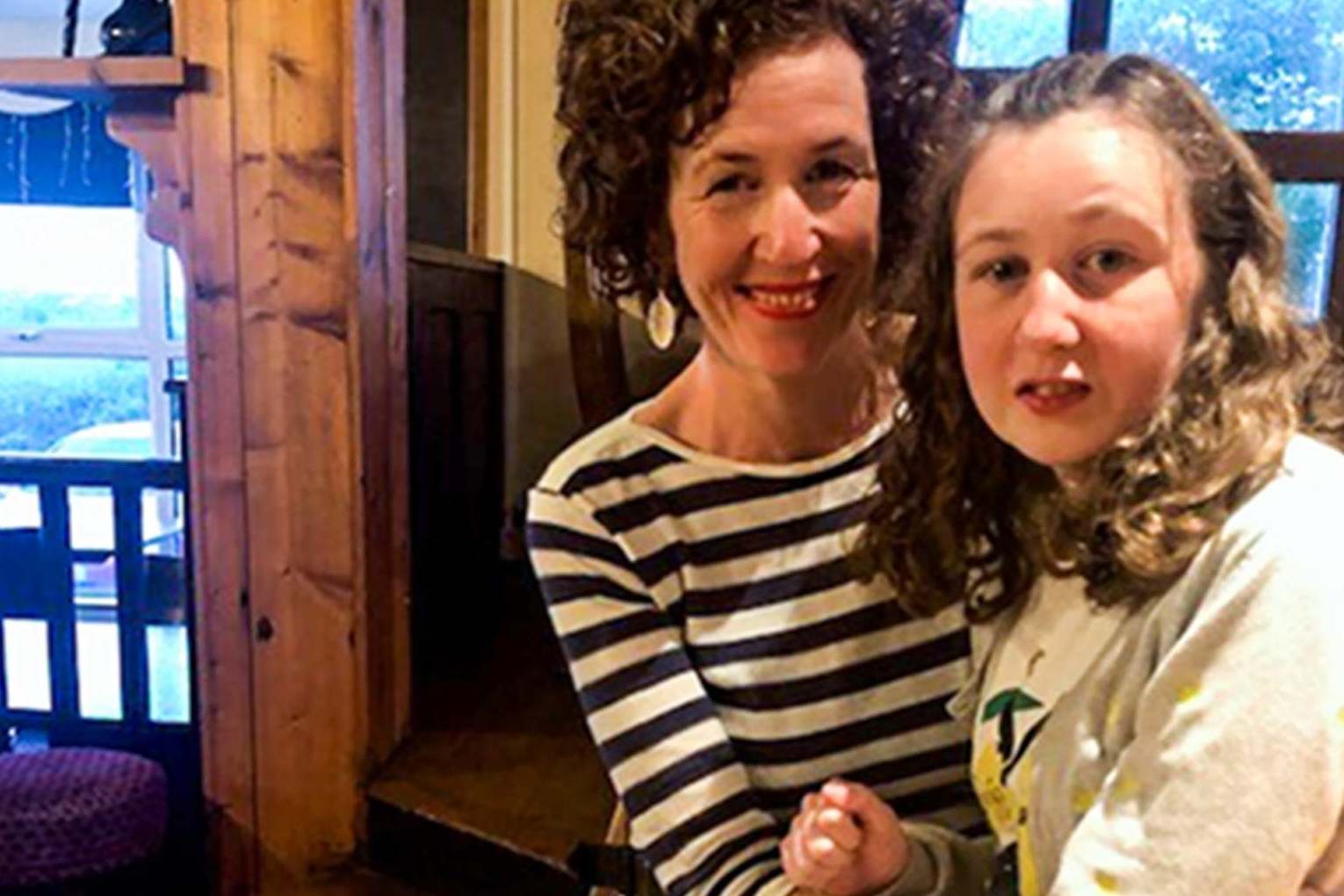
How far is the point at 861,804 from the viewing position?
812mm

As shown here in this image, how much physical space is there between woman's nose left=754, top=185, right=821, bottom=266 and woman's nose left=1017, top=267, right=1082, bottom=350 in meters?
0.25

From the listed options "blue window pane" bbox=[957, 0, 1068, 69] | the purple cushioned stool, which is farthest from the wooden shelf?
"blue window pane" bbox=[957, 0, 1068, 69]

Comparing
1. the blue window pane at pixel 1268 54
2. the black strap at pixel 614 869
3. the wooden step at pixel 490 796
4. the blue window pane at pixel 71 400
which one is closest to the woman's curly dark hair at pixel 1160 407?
the black strap at pixel 614 869

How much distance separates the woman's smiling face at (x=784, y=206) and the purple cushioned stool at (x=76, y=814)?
4.94ft

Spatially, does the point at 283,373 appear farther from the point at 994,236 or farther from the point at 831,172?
the point at 994,236

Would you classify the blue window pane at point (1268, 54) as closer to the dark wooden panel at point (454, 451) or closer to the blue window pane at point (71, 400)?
the dark wooden panel at point (454, 451)

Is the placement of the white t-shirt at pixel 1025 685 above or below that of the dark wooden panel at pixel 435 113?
below

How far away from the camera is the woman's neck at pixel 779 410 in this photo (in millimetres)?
1011

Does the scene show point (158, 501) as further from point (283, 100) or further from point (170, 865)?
point (283, 100)

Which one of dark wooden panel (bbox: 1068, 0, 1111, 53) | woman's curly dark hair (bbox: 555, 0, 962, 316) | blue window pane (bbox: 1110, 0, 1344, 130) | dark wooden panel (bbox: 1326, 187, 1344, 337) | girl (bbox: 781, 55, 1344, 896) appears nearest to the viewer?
girl (bbox: 781, 55, 1344, 896)

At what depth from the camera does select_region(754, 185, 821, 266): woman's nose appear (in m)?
0.89

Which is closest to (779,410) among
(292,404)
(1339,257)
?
(292,404)

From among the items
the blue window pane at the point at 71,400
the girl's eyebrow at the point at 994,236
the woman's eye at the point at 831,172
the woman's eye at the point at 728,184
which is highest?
the woman's eye at the point at 831,172

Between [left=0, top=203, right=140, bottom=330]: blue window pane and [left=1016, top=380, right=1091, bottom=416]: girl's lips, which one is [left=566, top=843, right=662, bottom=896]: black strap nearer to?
[left=1016, top=380, right=1091, bottom=416]: girl's lips
